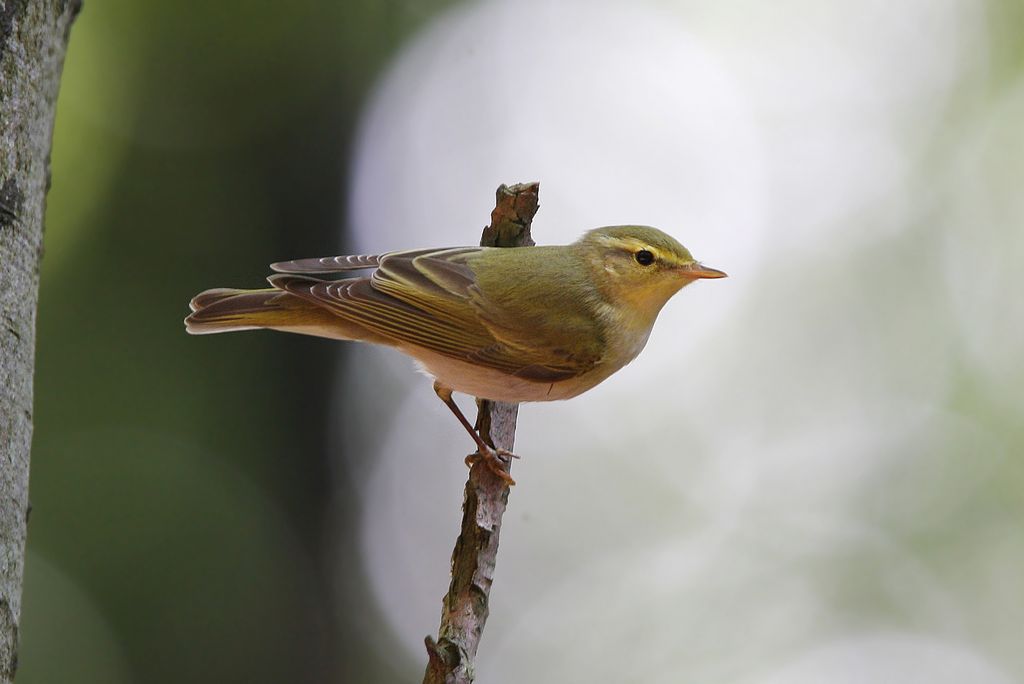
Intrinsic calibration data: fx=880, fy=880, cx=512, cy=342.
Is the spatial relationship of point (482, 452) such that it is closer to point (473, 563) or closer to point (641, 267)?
point (473, 563)

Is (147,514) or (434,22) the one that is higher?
(434,22)

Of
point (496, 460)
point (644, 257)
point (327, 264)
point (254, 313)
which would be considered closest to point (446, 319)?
point (327, 264)

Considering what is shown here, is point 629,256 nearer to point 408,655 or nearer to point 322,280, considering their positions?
point 322,280

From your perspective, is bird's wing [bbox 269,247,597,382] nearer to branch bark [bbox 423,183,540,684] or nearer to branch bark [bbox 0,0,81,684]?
branch bark [bbox 423,183,540,684]

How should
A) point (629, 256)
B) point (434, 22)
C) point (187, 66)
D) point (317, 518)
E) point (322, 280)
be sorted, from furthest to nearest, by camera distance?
point (434, 22)
point (187, 66)
point (317, 518)
point (629, 256)
point (322, 280)

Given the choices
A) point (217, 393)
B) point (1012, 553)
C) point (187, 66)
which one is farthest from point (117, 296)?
point (1012, 553)
